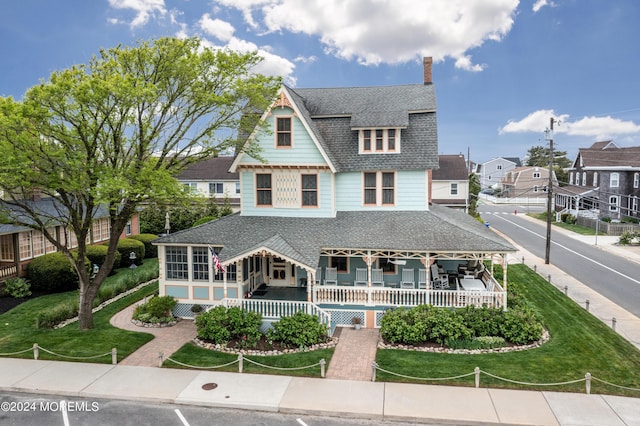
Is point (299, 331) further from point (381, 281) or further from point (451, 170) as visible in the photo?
point (451, 170)

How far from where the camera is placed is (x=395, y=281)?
21781 millimetres

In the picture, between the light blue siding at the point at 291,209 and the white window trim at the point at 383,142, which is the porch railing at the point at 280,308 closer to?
the light blue siding at the point at 291,209

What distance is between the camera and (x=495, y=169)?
120750mm

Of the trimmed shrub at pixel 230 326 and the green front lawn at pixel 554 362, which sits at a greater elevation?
the trimmed shrub at pixel 230 326

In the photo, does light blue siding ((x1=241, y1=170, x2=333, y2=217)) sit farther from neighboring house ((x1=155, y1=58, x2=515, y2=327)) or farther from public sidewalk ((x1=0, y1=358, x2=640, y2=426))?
public sidewalk ((x1=0, y1=358, x2=640, y2=426))

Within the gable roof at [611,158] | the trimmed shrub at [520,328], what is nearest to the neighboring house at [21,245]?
the trimmed shrub at [520,328]

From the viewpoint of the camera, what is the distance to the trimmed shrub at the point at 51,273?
25.1 meters

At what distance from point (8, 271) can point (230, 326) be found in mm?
16615

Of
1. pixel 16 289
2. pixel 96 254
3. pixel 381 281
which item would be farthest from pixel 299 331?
pixel 96 254

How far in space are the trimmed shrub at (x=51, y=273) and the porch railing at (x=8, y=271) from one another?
83cm

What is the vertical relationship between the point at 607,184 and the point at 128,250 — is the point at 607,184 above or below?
above

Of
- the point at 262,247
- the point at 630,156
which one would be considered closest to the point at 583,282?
the point at 262,247

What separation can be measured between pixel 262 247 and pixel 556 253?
29.9m

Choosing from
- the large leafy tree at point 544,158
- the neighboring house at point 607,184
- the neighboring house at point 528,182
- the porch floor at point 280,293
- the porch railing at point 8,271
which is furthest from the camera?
the large leafy tree at point 544,158
